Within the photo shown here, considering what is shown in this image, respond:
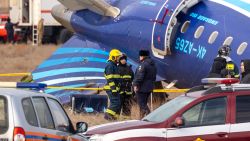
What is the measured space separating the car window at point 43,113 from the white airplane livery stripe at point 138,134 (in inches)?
80.0

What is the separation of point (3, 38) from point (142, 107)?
30.8 meters

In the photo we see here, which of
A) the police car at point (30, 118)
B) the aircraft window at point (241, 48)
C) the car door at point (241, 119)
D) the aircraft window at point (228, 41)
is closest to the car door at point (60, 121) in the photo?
the police car at point (30, 118)

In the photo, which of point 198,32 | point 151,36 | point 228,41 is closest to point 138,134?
point 228,41

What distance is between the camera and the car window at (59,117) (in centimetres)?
1055

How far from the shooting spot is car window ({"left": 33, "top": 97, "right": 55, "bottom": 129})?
9.90 m

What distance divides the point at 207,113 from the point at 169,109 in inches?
33.2

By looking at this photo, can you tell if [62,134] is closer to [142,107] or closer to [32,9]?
[142,107]

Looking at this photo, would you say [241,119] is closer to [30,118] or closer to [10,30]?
[30,118]

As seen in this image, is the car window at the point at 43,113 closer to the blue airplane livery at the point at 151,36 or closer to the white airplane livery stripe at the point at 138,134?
the white airplane livery stripe at the point at 138,134

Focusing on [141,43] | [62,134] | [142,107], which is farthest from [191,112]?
[141,43]

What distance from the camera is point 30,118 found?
9508 millimetres

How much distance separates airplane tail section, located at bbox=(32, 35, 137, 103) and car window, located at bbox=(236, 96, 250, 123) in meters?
9.88

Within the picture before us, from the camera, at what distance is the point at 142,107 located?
17.9 m

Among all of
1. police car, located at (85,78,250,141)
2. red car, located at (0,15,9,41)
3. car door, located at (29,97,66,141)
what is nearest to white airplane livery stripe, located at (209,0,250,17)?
police car, located at (85,78,250,141)
